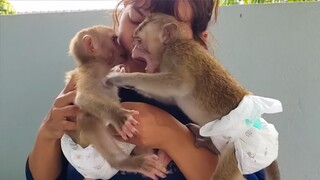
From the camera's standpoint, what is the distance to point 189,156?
111 centimetres

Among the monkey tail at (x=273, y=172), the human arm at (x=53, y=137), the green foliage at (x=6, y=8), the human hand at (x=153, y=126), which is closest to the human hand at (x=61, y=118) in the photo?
the human arm at (x=53, y=137)

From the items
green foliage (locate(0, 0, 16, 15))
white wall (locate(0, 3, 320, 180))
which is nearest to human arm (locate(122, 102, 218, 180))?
white wall (locate(0, 3, 320, 180))

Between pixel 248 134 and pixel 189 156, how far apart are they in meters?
0.14

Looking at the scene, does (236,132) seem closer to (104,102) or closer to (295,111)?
(104,102)

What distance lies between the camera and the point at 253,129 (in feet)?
3.45

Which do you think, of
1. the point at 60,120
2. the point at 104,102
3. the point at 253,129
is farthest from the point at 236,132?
the point at 60,120

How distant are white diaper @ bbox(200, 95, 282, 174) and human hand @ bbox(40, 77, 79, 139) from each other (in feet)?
1.01

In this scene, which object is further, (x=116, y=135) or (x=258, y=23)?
(x=258, y=23)

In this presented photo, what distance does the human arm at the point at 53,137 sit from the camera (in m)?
1.16

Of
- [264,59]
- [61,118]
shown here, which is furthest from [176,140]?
[264,59]

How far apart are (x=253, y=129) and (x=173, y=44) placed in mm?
250

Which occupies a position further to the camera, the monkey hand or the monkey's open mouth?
the monkey's open mouth

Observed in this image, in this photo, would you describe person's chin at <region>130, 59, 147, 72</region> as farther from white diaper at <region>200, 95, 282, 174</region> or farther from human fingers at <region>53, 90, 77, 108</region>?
white diaper at <region>200, 95, 282, 174</region>

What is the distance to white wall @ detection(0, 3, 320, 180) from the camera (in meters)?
1.83
